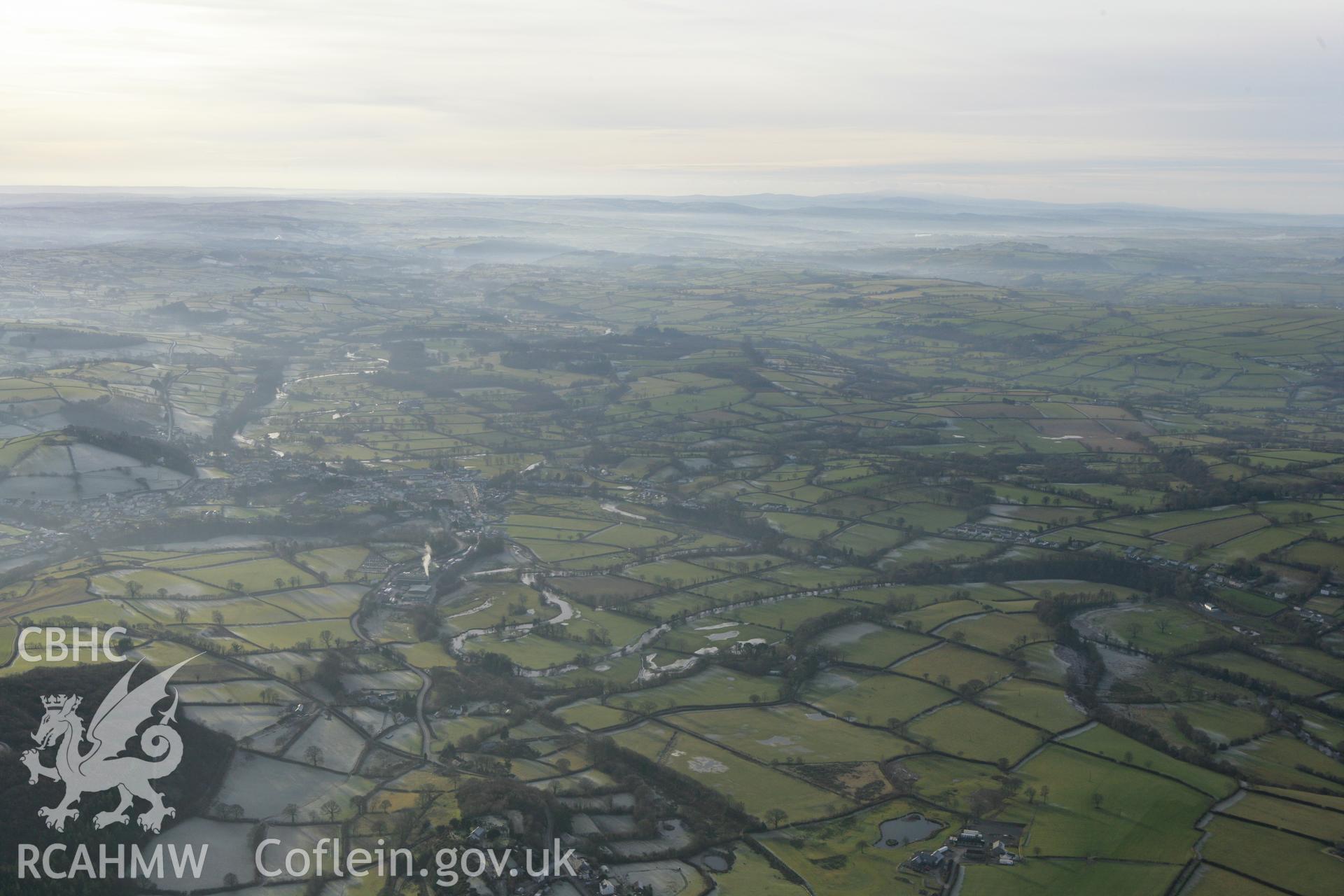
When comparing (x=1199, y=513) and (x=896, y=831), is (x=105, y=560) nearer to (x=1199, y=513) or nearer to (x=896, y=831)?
(x=896, y=831)

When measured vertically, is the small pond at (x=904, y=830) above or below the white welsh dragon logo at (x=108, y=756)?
below

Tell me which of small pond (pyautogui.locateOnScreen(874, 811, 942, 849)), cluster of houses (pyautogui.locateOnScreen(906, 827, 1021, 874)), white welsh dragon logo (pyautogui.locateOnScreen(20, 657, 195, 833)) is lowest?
small pond (pyautogui.locateOnScreen(874, 811, 942, 849))

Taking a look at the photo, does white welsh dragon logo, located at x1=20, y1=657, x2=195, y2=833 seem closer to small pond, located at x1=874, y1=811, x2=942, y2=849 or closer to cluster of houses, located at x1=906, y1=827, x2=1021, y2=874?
small pond, located at x1=874, y1=811, x2=942, y2=849

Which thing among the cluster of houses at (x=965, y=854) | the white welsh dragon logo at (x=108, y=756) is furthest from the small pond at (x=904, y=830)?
the white welsh dragon logo at (x=108, y=756)

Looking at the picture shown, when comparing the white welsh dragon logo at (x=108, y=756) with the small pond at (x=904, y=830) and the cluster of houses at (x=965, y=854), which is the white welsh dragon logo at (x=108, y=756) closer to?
the small pond at (x=904, y=830)

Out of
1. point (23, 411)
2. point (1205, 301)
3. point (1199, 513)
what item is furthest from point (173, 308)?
point (1205, 301)

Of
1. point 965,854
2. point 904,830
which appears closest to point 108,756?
point 904,830

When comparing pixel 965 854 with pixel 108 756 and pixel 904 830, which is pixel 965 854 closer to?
pixel 904 830

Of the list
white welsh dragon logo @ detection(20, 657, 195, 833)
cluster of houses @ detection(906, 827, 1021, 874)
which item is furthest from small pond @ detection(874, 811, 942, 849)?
white welsh dragon logo @ detection(20, 657, 195, 833)
